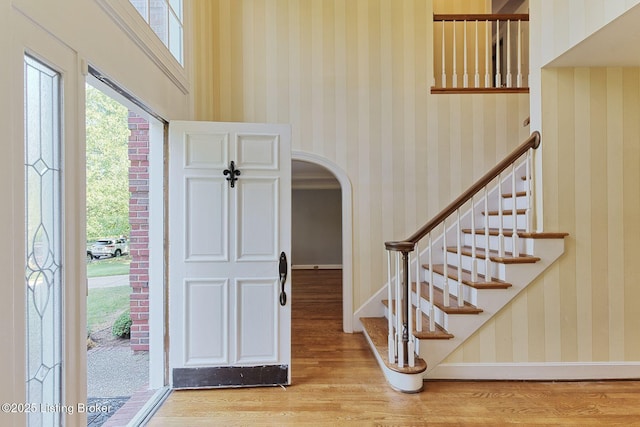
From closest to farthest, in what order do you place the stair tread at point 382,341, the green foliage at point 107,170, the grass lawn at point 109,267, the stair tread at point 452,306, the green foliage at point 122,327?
1. the stair tread at point 382,341
2. the stair tread at point 452,306
3. the green foliage at point 107,170
4. the grass lawn at point 109,267
5. the green foliage at point 122,327

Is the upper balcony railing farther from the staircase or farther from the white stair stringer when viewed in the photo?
the white stair stringer

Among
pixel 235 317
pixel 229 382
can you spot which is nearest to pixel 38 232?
pixel 235 317

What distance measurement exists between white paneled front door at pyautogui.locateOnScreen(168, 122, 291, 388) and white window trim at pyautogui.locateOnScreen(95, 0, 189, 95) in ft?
1.46

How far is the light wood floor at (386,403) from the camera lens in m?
2.01

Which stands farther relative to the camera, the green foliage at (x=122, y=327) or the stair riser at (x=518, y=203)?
the green foliage at (x=122, y=327)

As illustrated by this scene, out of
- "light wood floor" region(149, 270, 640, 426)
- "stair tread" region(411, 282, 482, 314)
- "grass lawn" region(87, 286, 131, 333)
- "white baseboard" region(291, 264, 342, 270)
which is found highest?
"stair tread" region(411, 282, 482, 314)

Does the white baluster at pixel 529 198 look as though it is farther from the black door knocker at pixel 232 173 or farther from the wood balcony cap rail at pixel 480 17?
the black door knocker at pixel 232 173

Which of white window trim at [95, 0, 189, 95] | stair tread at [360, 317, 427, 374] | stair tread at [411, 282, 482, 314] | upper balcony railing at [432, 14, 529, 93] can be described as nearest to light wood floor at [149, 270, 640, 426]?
stair tread at [360, 317, 427, 374]

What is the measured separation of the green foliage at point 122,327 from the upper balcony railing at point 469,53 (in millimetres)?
4093

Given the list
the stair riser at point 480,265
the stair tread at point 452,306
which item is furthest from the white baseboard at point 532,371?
the stair riser at point 480,265

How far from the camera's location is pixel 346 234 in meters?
3.55

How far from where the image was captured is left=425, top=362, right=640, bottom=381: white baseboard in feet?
8.07

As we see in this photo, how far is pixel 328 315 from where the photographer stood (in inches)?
163

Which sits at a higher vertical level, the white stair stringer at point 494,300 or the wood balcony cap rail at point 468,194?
the wood balcony cap rail at point 468,194
